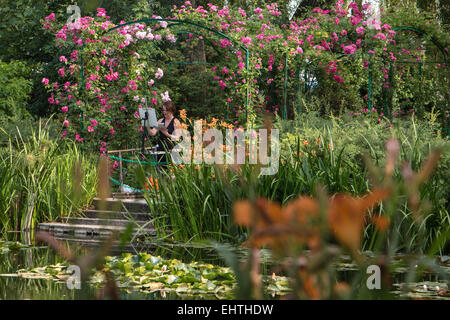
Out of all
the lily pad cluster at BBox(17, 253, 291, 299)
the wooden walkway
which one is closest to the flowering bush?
the wooden walkway

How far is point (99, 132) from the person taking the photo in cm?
1040

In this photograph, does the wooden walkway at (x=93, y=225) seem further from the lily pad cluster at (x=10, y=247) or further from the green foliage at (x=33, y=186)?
the lily pad cluster at (x=10, y=247)

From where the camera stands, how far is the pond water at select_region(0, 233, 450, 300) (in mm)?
3791

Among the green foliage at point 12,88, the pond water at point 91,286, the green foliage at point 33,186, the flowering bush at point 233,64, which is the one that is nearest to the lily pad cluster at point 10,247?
the pond water at point 91,286

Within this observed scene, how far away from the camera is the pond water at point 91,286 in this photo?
12.4ft

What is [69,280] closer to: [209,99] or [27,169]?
[27,169]

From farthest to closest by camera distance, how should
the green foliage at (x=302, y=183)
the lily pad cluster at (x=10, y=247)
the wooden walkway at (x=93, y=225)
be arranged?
the wooden walkway at (x=93, y=225)
the lily pad cluster at (x=10, y=247)
the green foliage at (x=302, y=183)

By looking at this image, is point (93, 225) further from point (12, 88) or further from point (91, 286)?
point (12, 88)

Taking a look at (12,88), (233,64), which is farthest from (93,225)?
(12,88)

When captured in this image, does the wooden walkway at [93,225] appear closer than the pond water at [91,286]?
No

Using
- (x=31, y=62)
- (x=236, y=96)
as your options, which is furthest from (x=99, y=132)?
(x=31, y=62)

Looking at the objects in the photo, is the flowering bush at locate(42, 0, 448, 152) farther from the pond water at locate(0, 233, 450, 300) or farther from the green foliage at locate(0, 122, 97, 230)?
the pond water at locate(0, 233, 450, 300)
